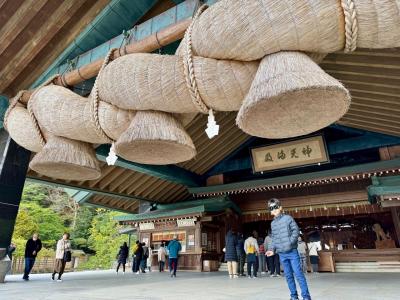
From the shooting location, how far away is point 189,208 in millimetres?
11055

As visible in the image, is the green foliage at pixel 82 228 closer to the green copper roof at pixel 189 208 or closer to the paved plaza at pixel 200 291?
the green copper roof at pixel 189 208

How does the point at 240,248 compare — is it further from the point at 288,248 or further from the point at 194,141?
the point at 288,248

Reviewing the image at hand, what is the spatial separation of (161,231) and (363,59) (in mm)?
9986

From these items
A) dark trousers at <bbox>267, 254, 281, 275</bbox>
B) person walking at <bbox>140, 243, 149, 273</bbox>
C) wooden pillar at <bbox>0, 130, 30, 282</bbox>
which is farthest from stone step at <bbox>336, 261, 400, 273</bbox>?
wooden pillar at <bbox>0, 130, 30, 282</bbox>

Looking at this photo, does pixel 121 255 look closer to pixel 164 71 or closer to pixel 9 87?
pixel 9 87

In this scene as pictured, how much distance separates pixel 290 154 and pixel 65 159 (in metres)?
8.82

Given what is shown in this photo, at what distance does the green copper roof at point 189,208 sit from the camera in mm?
10930

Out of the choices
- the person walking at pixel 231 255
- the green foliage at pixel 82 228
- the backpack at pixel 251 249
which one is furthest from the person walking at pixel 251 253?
the green foliage at pixel 82 228

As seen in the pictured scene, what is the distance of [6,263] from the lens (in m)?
6.04

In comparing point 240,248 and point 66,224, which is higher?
point 66,224

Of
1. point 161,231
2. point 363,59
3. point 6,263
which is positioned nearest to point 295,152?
point 363,59

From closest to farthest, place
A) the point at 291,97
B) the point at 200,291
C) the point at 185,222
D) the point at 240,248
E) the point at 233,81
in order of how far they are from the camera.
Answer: the point at 291,97 → the point at 233,81 → the point at 200,291 → the point at 240,248 → the point at 185,222

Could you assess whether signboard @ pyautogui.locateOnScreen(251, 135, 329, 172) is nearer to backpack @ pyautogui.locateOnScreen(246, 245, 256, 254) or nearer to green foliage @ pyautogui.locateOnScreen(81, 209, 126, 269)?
backpack @ pyautogui.locateOnScreen(246, 245, 256, 254)

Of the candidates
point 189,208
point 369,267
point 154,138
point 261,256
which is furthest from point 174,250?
point 154,138
